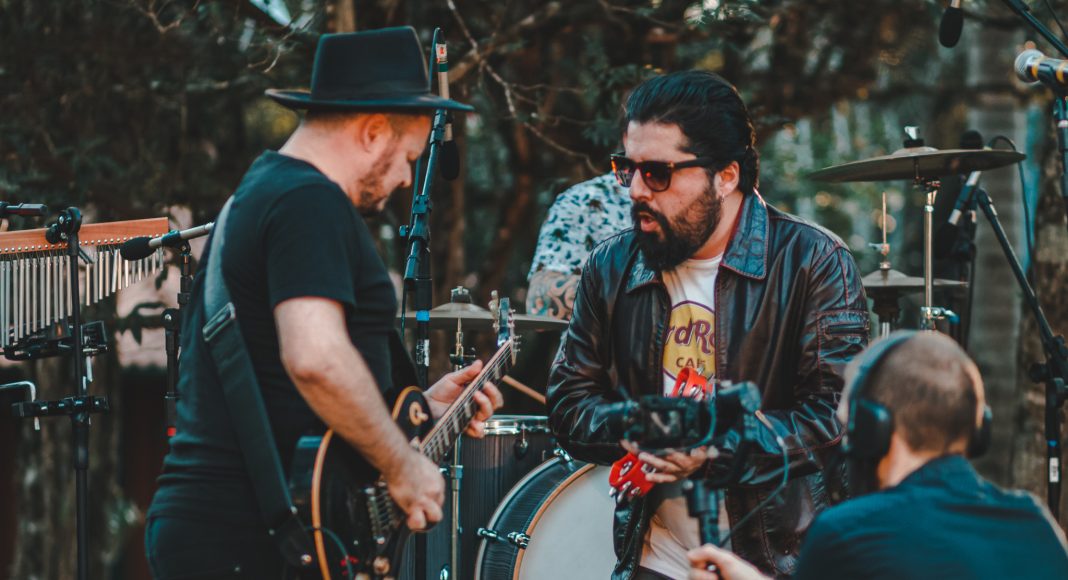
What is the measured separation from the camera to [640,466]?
12.3 feet

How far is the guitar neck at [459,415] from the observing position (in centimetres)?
381

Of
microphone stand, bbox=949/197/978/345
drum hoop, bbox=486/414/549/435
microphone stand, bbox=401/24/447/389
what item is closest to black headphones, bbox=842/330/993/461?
microphone stand, bbox=401/24/447/389

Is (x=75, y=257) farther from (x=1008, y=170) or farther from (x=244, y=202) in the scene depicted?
(x=1008, y=170)

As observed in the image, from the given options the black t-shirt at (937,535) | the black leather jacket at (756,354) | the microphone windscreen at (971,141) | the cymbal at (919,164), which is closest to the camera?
the black t-shirt at (937,535)

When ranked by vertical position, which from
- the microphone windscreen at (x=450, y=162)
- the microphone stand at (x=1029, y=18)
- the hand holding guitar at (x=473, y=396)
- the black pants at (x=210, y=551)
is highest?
the microphone stand at (x=1029, y=18)

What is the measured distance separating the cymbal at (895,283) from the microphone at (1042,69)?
6.00 ft

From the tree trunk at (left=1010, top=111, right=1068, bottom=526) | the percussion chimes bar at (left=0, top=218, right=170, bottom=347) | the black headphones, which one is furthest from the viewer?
the tree trunk at (left=1010, top=111, right=1068, bottom=526)

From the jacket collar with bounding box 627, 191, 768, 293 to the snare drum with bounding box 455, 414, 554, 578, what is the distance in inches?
83.7

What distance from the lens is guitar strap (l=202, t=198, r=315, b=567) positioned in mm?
3158

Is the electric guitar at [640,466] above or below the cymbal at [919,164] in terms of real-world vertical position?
below

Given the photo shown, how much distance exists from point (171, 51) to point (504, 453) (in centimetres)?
542

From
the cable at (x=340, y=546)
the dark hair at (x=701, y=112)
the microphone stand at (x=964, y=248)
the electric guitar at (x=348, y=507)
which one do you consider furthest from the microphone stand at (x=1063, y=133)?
the cable at (x=340, y=546)

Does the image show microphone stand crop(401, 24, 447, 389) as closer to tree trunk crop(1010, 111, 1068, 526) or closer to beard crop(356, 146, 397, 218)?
beard crop(356, 146, 397, 218)

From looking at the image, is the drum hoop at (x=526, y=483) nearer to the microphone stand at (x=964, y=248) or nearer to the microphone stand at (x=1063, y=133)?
the microphone stand at (x=1063, y=133)
